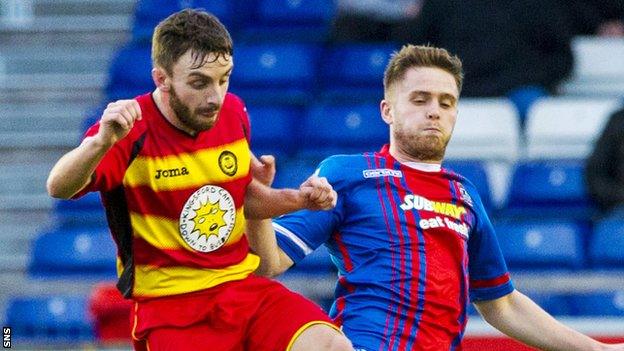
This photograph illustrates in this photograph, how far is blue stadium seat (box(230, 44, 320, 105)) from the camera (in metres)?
9.44

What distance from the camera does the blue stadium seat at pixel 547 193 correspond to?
28.4ft

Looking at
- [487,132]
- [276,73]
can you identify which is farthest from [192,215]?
[276,73]

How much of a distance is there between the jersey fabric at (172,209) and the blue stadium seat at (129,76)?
17.2 ft

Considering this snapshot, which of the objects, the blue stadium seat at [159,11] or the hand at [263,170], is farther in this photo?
the blue stadium seat at [159,11]

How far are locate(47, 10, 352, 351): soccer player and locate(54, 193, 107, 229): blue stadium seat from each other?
4.61 meters

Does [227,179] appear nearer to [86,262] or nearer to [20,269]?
[86,262]

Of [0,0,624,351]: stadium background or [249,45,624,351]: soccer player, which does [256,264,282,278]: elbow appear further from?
[0,0,624,351]: stadium background

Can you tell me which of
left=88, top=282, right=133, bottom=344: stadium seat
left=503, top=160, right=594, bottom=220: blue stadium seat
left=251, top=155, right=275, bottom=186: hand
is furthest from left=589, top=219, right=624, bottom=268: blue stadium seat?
left=251, top=155, right=275, bottom=186: hand

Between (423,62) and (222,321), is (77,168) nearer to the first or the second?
(222,321)

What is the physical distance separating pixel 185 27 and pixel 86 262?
451 cm

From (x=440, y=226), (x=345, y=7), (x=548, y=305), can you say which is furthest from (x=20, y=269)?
(x=440, y=226)

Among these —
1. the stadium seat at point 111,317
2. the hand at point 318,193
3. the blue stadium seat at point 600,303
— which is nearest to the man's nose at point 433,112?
the hand at point 318,193

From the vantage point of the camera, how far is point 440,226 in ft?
15.1

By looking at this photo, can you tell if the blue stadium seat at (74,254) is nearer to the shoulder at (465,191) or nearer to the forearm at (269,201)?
the shoulder at (465,191)
